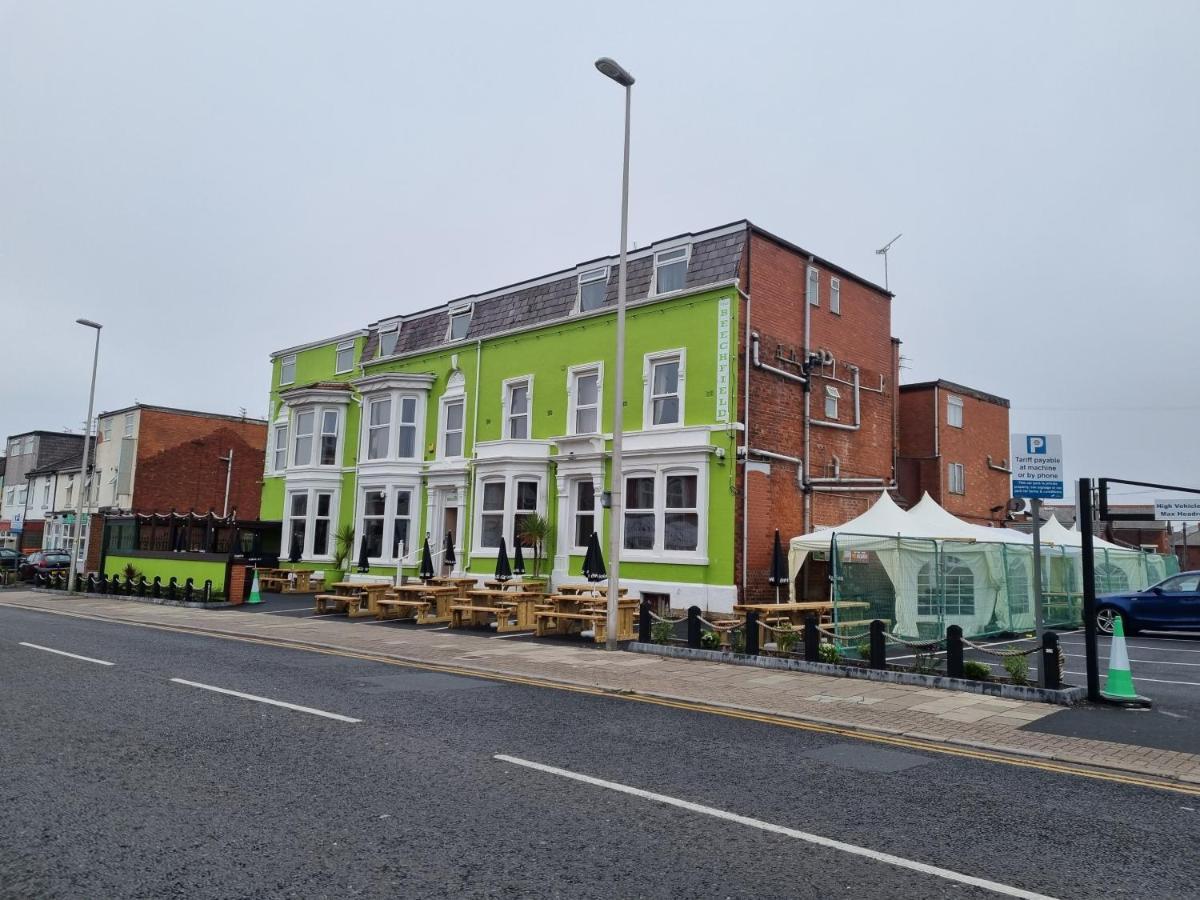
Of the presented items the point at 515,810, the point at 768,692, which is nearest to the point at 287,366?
the point at 768,692

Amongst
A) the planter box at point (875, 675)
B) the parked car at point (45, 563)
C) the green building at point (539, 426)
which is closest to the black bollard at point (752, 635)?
the planter box at point (875, 675)

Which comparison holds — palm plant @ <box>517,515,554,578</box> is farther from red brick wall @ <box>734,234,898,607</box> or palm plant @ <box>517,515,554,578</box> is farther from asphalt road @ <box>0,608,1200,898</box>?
asphalt road @ <box>0,608,1200,898</box>

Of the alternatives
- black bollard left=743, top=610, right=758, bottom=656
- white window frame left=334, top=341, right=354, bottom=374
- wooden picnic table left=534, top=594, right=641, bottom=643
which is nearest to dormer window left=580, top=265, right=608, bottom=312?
wooden picnic table left=534, top=594, right=641, bottom=643

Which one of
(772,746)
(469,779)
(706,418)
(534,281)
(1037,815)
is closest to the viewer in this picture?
(1037,815)

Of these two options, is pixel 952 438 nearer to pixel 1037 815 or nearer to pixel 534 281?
pixel 534 281

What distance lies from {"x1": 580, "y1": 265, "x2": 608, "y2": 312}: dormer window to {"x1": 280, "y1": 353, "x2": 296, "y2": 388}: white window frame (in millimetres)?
16426

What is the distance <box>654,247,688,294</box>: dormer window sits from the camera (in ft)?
76.2

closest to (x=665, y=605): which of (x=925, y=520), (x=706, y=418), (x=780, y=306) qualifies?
(x=706, y=418)

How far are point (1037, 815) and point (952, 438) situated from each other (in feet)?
87.9

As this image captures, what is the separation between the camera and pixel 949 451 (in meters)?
30.6

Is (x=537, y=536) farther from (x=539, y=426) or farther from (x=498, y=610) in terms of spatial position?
(x=498, y=610)

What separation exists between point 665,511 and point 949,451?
13.9 m

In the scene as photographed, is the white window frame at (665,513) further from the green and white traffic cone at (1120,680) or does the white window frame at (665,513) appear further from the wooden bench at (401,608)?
the green and white traffic cone at (1120,680)

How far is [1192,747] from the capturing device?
8.23 metres
